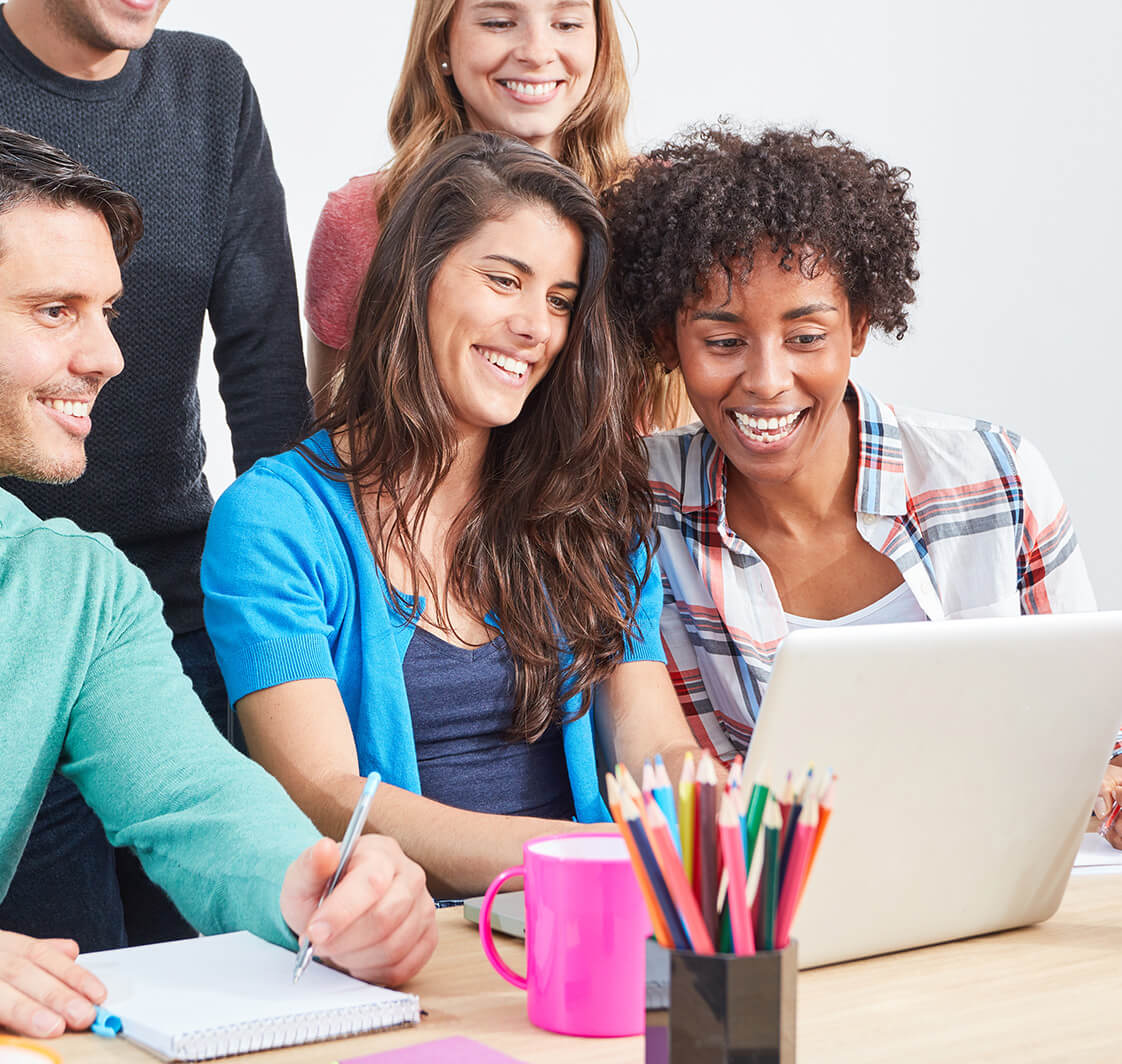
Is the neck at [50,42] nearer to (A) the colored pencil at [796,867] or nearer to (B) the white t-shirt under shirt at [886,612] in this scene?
(B) the white t-shirt under shirt at [886,612]

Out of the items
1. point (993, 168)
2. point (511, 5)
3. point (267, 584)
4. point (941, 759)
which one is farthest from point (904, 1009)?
point (993, 168)

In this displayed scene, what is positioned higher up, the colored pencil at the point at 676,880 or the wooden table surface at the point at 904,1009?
the colored pencil at the point at 676,880

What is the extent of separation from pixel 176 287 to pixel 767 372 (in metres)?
0.82

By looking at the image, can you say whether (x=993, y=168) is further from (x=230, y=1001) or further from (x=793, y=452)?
(x=230, y=1001)

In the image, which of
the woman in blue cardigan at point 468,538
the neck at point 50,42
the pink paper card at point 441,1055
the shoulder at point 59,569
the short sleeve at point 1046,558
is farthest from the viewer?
the neck at point 50,42

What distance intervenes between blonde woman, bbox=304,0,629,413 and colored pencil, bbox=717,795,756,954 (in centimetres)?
157

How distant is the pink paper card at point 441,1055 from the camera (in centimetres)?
80

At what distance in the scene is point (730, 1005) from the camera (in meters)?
0.65

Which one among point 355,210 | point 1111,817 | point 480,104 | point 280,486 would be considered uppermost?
point 480,104

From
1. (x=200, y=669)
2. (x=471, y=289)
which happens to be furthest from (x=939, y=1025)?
(x=200, y=669)

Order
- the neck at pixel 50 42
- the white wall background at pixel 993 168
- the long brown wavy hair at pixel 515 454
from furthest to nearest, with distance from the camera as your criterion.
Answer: the white wall background at pixel 993 168
the neck at pixel 50 42
the long brown wavy hair at pixel 515 454

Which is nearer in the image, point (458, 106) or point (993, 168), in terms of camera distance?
point (458, 106)

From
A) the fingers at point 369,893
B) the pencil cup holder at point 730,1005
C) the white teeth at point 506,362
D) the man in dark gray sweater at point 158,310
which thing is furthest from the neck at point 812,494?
the pencil cup holder at point 730,1005

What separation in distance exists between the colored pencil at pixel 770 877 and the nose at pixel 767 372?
1.04 m
